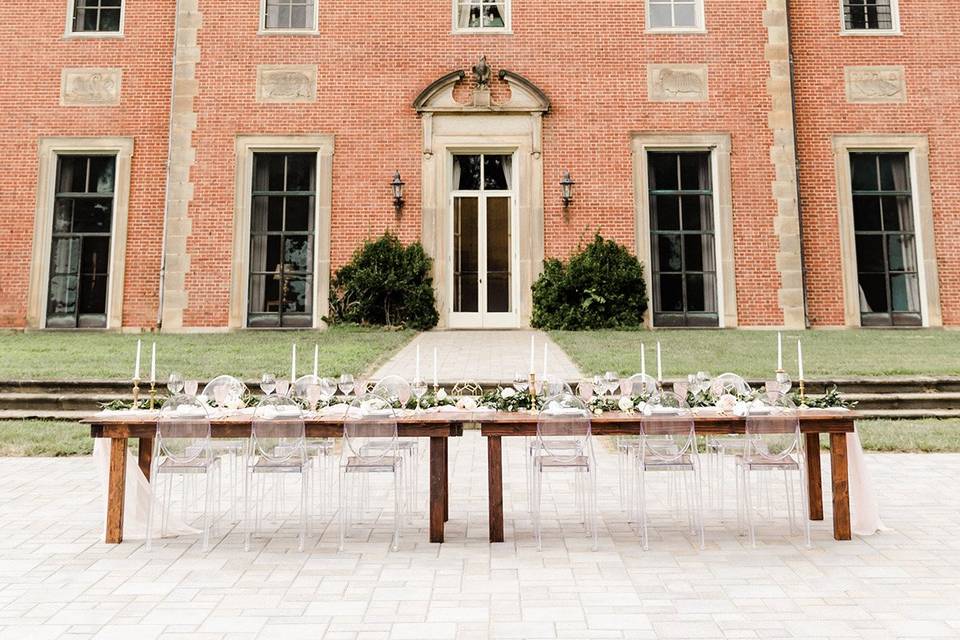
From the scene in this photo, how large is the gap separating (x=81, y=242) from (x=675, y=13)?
39.4 feet

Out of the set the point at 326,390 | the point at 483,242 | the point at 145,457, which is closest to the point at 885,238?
the point at 483,242

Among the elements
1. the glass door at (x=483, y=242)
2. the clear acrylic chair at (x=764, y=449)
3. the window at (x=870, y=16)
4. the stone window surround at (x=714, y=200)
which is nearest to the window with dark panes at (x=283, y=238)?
the glass door at (x=483, y=242)

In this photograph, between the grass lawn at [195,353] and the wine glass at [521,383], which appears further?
the grass lawn at [195,353]

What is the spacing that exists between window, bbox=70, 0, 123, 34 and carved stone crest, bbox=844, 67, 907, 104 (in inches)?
550

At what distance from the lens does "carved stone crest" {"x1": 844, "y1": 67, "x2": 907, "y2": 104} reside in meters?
12.4

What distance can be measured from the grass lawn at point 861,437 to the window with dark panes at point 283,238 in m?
5.47

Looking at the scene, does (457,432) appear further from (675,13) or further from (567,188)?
(675,13)

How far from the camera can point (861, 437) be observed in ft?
20.5

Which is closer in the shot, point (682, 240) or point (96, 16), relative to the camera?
point (682, 240)

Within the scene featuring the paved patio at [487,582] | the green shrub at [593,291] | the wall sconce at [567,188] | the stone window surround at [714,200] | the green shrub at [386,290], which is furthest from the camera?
the stone window surround at [714,200]

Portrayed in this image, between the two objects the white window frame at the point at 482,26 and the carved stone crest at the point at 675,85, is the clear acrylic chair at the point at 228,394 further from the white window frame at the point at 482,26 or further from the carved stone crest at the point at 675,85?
the carved stone crest at the point at 675,85

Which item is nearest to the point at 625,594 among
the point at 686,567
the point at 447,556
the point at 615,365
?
the point at 686,567

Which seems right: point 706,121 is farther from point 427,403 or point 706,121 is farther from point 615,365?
point 427,403

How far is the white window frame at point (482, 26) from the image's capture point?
40.8 feet
